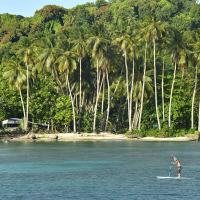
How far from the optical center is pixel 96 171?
70.6 metres

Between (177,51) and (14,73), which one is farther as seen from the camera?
(14,73)

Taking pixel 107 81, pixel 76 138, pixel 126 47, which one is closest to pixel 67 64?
pixel 107 81

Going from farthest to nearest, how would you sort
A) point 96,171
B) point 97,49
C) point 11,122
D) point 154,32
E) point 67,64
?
point 11,122 < point 97,49 < point 67,64 < point 154,32 < point 96,171

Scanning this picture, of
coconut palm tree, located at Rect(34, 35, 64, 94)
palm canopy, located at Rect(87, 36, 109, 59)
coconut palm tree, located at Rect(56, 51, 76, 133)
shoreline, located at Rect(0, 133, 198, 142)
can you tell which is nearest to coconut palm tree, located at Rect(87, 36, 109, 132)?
palm canopy, located at Rect(87, 36, 109, 59)

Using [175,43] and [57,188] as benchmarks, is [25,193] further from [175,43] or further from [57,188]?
[175,43]

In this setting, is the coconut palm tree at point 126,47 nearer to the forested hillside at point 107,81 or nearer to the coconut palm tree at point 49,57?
A: the forested hillside at point 107,81

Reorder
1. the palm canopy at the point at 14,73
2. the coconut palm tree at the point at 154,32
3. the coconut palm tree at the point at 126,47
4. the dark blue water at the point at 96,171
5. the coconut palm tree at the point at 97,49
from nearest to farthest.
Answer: the dark blue water at the point at 96,171 < the coconut palm tree at the point at 154,32 < the coconut palm tree at the point at 126,47 < the coconut palm tree at the point at 97,49 < the palm canopy at the point at 14,73

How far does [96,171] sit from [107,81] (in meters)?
62.5

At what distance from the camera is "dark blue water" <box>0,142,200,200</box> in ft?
180

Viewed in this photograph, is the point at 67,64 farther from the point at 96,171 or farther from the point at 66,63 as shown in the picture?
the point at 96,171

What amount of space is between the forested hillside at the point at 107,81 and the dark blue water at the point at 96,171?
19.5m

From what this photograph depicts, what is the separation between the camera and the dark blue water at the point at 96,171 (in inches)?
2156

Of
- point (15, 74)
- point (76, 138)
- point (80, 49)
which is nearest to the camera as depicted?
point (76, 138)

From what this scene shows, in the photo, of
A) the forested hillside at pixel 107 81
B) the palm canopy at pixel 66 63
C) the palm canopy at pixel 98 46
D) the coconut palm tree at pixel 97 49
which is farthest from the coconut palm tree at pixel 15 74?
the palm canopy at pixel 98 46
